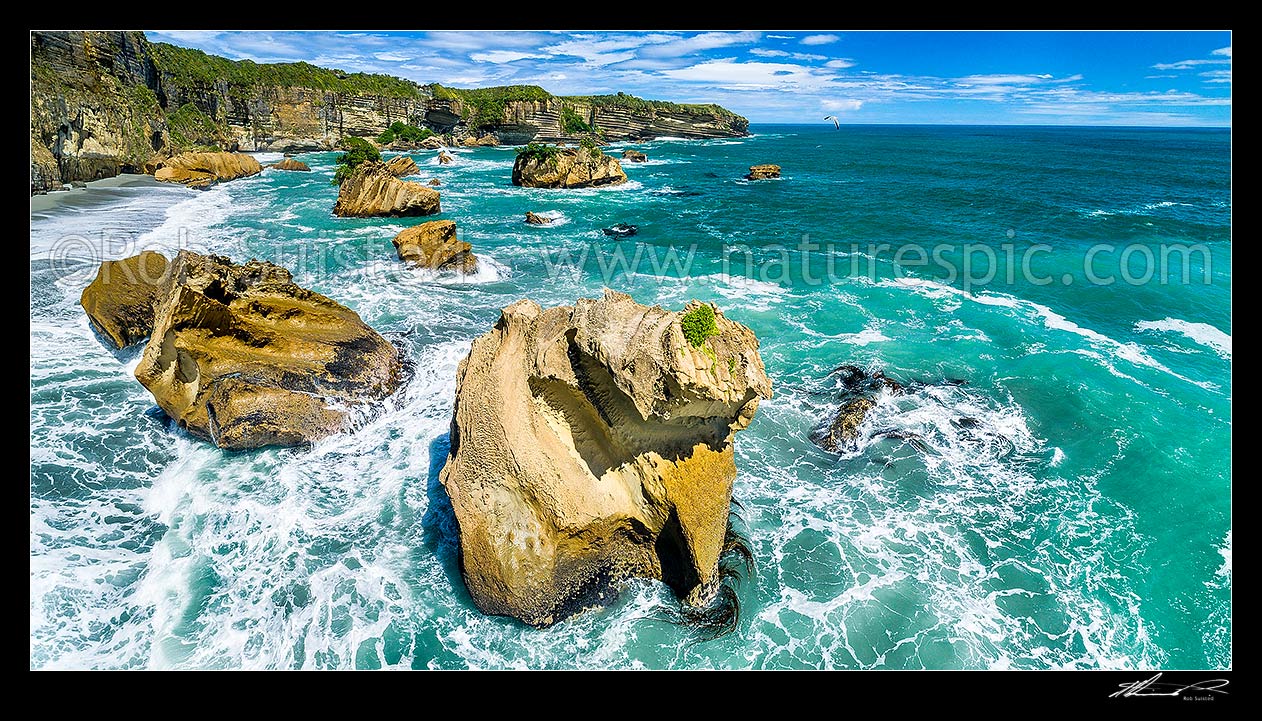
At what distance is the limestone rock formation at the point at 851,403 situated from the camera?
18656 millimetres

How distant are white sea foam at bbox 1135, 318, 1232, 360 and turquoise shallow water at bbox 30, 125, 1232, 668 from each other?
14 centimetres

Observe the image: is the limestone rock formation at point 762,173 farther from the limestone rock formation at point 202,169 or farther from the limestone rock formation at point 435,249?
the limestone rock formation at point 202,169

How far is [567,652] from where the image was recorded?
38.7 feet

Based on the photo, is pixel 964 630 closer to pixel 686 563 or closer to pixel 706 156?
pixel 686 563

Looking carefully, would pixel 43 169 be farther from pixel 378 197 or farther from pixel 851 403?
pixel 851 403

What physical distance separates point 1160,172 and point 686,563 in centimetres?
11024

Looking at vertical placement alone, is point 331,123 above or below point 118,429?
above

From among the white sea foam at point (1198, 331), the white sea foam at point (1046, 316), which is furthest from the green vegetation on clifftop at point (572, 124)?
the white sea foam at point (1198, 331)

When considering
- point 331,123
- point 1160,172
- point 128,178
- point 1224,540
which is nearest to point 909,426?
point 1224,540

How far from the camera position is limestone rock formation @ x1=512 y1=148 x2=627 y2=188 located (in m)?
68.8

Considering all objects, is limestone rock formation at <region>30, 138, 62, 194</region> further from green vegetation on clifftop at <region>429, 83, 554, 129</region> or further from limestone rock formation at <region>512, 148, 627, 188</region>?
green vegetation on clifftop at <region>429, 83, 554, 129</region>

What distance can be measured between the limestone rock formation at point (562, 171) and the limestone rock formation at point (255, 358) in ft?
166
